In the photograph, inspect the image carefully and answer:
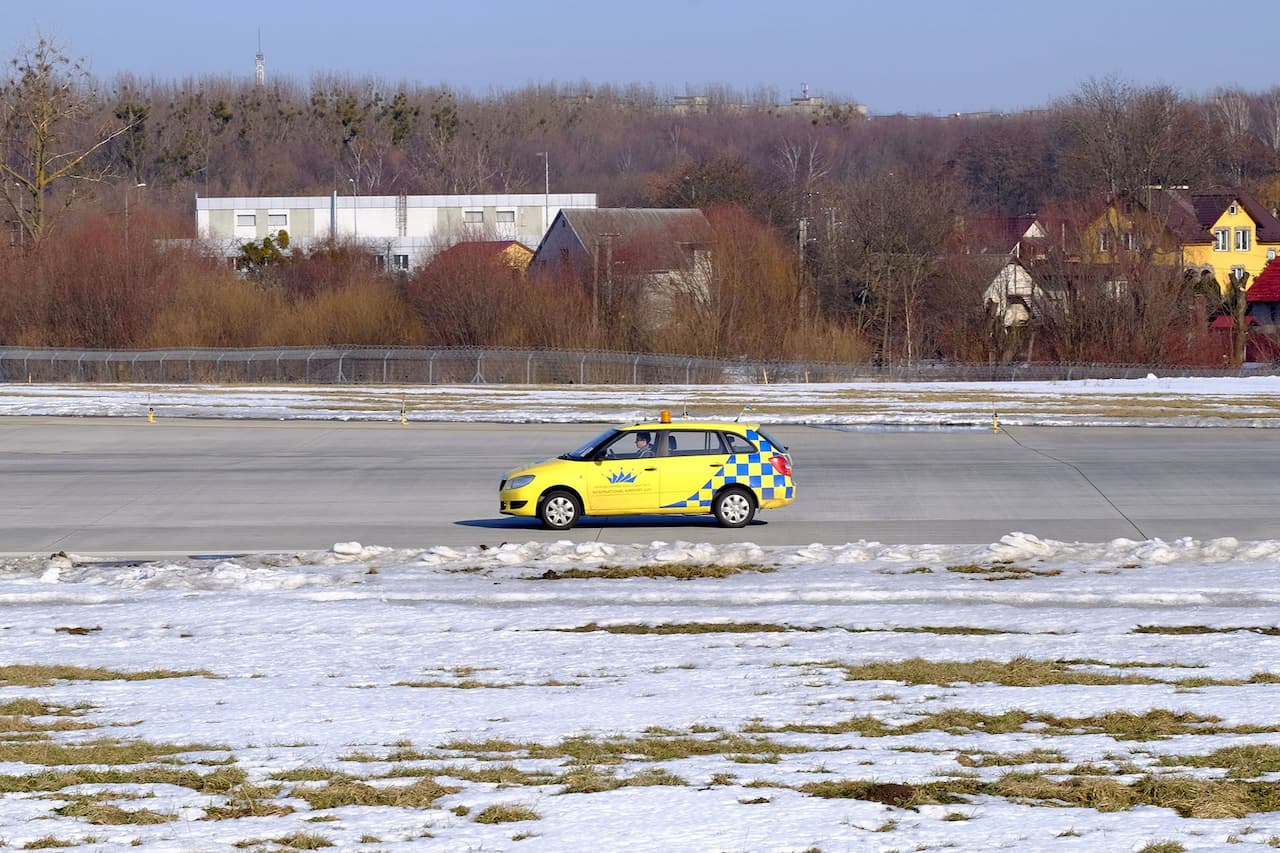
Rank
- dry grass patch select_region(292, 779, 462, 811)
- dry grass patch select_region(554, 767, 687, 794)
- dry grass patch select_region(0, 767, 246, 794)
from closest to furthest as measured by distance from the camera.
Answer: dry grass patch select_region(292, 779, 462, 811), dry grass patch select_region(554, 767, 687, 794), dry grass patch select_region(0, 767, 246, 794)

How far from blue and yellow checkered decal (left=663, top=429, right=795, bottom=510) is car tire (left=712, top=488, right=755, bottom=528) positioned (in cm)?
11

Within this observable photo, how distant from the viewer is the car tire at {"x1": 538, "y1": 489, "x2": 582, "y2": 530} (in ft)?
70.0

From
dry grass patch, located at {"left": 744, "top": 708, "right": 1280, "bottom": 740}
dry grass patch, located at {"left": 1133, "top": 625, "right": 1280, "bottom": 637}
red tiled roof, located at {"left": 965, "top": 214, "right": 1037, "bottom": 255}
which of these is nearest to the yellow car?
dry grass patch, located at {"left": 1133, "top": 625, "right": 1280, "bottom": 637}

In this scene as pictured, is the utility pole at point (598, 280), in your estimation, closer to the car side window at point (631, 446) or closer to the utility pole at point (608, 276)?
the utility pole at point (608, 276)

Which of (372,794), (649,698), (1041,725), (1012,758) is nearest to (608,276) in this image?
(649,698)

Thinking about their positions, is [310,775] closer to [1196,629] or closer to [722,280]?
[1196,629]

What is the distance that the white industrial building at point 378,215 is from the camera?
11494 cm

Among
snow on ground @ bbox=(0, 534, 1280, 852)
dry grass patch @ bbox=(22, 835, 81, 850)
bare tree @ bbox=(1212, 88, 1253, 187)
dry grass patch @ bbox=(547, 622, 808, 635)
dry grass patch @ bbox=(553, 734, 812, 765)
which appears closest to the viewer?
dry grass patch @ bbox=(22, 835, 81, 850)

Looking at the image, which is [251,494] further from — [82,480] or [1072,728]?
[1072,728]

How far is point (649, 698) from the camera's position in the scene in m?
11.3

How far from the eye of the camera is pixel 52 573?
17.2 meters

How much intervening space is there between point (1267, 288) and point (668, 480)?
68.2 metres

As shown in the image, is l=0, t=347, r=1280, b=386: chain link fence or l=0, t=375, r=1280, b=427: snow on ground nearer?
l=0, t=375, r=1280, b=427: snow on ground

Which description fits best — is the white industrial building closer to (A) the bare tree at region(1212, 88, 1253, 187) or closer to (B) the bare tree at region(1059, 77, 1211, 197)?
(B) the bare tree at region(1059, 77, 1211, 197)
